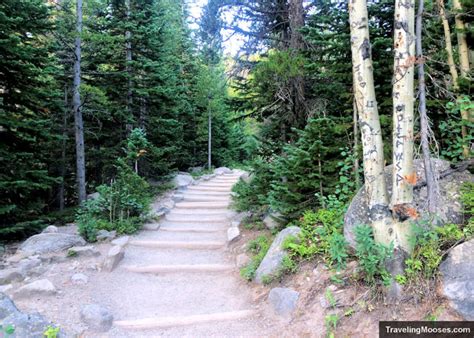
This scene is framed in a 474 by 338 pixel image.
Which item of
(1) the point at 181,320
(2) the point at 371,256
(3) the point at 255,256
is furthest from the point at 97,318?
(2) the point at 371,256

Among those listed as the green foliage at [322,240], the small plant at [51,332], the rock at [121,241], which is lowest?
the small plant at [51,332]

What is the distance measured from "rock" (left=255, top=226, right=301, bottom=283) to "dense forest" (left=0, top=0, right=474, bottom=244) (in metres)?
0.72

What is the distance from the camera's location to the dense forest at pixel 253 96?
4410mm

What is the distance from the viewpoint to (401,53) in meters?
3.15

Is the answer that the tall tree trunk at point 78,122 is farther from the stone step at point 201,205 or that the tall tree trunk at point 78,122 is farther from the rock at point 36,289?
the rock at point 36,289

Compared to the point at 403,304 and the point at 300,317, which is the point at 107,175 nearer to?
the point at 300,317

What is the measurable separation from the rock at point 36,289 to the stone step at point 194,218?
4.14 m

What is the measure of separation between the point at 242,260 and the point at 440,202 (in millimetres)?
3330

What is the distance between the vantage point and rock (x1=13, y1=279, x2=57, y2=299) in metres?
3.85

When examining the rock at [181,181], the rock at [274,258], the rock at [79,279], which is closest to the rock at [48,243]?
the rock at [79,279]

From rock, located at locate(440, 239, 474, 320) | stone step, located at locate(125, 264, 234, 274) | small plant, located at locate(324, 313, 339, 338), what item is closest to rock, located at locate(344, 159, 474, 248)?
rock, located at locate(440, 239, 474, 320)

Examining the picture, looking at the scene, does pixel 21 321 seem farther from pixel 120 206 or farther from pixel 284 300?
pixel 120 206

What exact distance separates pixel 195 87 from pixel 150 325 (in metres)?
15.5

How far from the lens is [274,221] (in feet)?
19.9
